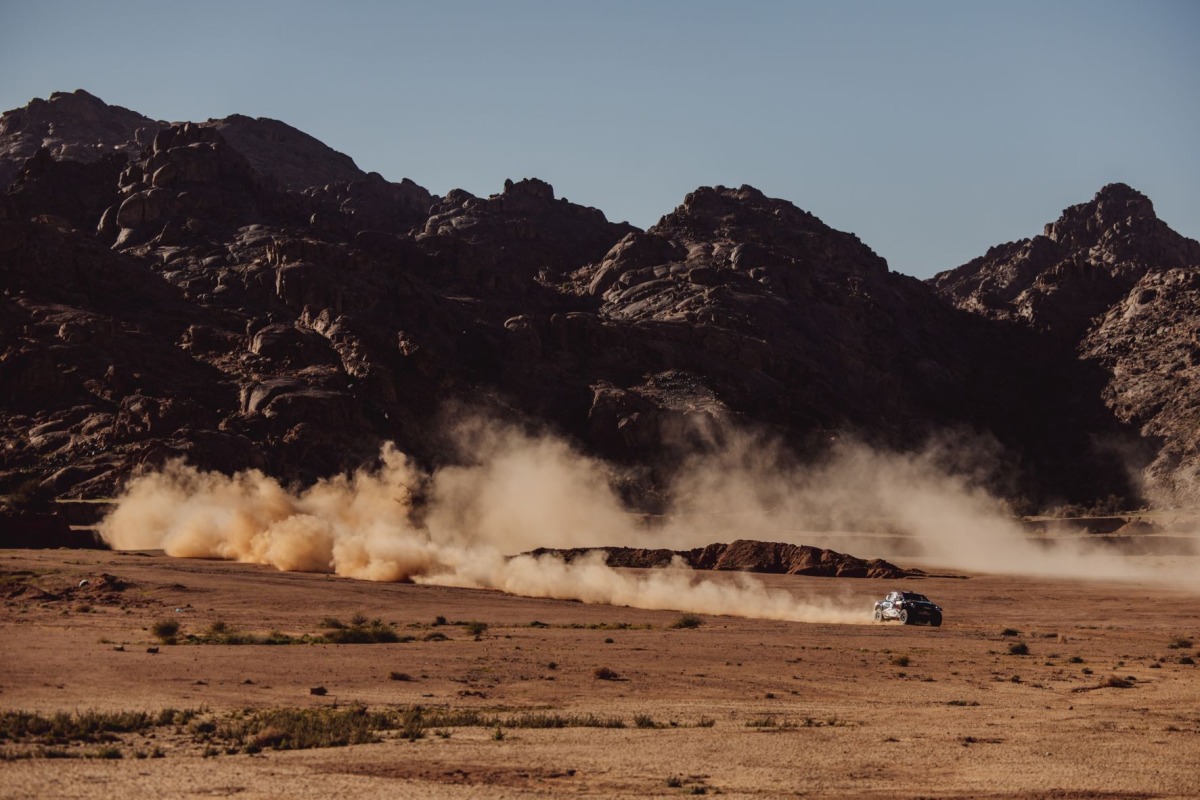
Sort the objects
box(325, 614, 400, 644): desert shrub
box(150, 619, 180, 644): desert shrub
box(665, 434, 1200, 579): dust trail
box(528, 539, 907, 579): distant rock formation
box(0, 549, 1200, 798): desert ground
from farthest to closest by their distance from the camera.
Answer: box(665, 434, 1200, 579): dust trail
box(528, 539, 907, 579): distant rock formation
box(325, 614, 400, 644): desert shrub
box(150, 619, 180, 644): desert shrub
box(0, 549, 1200, 798): desert ground

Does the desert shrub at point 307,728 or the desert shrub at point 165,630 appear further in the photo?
the desert shrub at point 165,630

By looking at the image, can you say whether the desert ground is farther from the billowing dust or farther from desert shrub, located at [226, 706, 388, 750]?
the billowing dust

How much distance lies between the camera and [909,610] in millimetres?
55406

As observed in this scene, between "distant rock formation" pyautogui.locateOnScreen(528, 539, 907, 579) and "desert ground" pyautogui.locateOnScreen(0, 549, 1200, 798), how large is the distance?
25.0 metres

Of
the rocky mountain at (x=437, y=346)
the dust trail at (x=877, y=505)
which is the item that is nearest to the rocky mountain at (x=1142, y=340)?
the rocky mountain at (x=437, y=346)

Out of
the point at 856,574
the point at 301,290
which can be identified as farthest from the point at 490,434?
the point at 856,574

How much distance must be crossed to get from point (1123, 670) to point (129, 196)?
158547mm

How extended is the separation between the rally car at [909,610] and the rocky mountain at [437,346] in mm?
68098

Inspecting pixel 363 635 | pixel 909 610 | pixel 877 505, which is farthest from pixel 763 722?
pixel 877 505

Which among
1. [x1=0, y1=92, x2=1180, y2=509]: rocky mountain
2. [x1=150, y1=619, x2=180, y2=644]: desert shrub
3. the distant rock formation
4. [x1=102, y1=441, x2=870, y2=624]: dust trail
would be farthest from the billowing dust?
[x1=150, y1=619, x2=180, y2=644]: desert shrub

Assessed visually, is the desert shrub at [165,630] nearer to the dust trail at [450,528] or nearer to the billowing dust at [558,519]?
the billowing dust at [558,519]

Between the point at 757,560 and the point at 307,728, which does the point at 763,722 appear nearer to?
the point at 307,728

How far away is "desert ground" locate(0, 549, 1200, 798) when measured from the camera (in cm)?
2200

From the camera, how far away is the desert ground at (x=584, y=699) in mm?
22000
